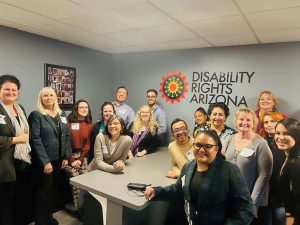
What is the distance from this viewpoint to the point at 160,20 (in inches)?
98.3

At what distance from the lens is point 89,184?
1911mm

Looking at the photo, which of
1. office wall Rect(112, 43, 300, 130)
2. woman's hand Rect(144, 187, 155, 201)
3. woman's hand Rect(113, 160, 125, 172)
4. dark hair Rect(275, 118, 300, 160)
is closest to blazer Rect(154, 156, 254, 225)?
woman's hand Rect(144, 187, 155, 201)

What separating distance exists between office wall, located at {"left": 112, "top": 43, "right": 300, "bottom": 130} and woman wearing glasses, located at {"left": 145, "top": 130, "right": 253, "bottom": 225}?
2.27 m

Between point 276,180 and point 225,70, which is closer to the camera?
point 276,180

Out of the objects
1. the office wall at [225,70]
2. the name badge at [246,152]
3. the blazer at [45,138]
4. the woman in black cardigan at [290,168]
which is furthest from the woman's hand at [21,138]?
the office wall at [225,70]

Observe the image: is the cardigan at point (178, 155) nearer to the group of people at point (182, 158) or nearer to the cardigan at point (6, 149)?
the group of people at point (182, 158)

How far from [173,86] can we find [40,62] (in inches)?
84.6

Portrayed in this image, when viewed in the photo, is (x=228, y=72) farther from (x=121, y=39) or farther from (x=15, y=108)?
(x=15, y=108)

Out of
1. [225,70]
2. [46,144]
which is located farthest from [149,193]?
[225,70]

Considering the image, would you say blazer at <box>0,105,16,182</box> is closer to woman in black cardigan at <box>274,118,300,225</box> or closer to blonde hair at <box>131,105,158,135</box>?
blonde hair at <box>131,105,158,135</box>

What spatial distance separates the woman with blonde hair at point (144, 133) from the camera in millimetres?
3174

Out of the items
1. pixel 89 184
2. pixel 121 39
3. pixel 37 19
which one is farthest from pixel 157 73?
pixel 89 184

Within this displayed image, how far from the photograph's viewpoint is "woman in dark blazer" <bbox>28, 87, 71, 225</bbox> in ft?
7.64

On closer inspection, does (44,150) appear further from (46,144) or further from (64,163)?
(64,163)
